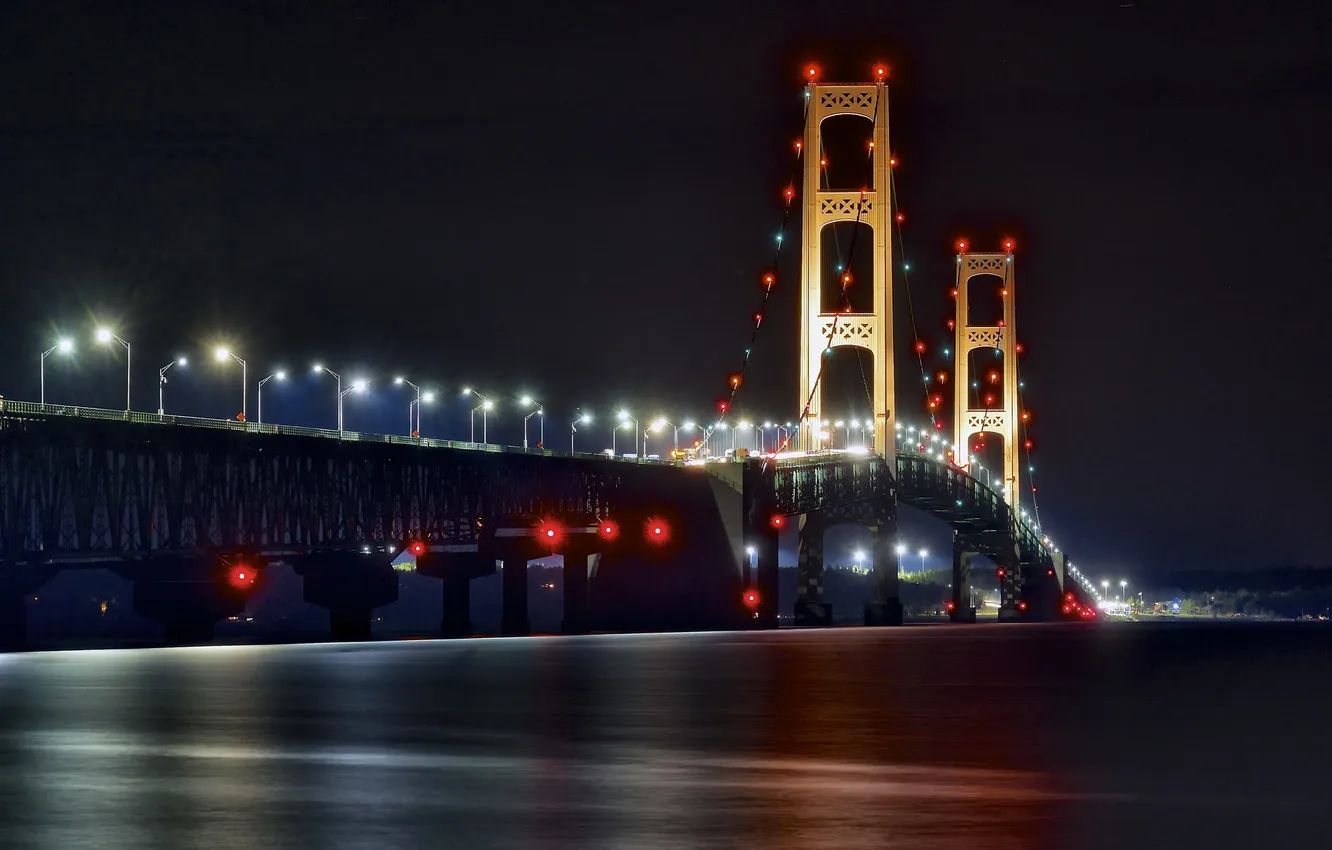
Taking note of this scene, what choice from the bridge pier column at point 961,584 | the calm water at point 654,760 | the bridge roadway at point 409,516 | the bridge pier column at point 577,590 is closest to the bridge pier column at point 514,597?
the bridge roadway at point 409,516

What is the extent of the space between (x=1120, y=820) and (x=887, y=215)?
95.8 m

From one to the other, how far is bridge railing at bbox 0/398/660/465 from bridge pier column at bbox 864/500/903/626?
42.4 feet

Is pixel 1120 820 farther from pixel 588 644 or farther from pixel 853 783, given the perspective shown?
pixel 588 644

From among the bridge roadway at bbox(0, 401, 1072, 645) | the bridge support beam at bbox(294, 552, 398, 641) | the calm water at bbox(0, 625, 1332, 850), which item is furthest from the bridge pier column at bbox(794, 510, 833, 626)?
the calm water at bbox(0, 625, 1332, 850)

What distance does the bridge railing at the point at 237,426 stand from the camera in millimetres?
79500

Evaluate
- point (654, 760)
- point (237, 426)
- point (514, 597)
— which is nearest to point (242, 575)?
point (237, 426)

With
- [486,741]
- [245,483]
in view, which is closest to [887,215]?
[245,483]

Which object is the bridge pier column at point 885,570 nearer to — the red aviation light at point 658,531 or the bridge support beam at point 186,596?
the red aviation light at point 658,531

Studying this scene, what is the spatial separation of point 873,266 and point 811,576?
21209 millimetres

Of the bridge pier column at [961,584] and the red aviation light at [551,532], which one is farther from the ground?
the red aviation light at [551,532]

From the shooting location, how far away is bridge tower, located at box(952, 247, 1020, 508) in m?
160

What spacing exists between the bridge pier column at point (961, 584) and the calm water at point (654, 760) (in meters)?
114

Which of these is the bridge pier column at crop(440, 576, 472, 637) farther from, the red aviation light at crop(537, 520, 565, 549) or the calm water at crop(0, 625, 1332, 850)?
the calm water at crop(0, 625, 1332, 850)

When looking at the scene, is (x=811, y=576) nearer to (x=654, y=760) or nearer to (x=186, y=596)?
(x=186, y=596)
